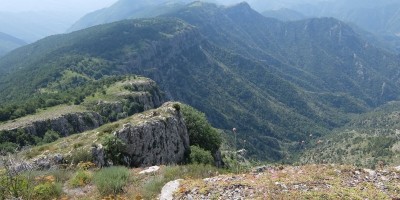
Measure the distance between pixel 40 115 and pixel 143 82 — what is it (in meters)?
50.6

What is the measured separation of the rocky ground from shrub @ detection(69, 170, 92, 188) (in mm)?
6787

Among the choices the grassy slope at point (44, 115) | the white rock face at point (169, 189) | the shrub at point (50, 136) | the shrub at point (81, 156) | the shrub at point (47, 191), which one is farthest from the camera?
the grassy slope at point (44, 115)

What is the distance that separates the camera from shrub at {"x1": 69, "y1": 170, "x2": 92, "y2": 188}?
936 inches

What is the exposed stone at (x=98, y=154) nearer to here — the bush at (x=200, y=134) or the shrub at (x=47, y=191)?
the shrub at (x=47, y=191)

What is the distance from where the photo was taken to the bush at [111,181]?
21.0 m

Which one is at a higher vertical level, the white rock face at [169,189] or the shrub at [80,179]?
the white rock face at [169,189]

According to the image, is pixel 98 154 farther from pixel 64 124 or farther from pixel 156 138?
pixel 64 124

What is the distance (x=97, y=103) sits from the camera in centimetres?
12262

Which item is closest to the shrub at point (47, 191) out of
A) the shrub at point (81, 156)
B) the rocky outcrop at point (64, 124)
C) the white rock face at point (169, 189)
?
the white rock face at point (169, 189)

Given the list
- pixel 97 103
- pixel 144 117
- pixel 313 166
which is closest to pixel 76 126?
pixel 97 103

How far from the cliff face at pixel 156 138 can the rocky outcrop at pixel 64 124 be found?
4141cm

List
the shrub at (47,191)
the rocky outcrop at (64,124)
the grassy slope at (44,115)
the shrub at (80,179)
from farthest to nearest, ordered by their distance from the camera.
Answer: the grassy slope at (44,115) → the rocky outcrop at (64,124) → the shrub at (80,179) → the shrub at (47,191)

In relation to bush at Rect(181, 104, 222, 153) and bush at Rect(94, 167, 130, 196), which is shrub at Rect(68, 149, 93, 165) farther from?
bush at Rect(181, 104, 222, 153)

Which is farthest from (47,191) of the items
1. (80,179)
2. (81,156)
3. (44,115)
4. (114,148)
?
(44,115)
